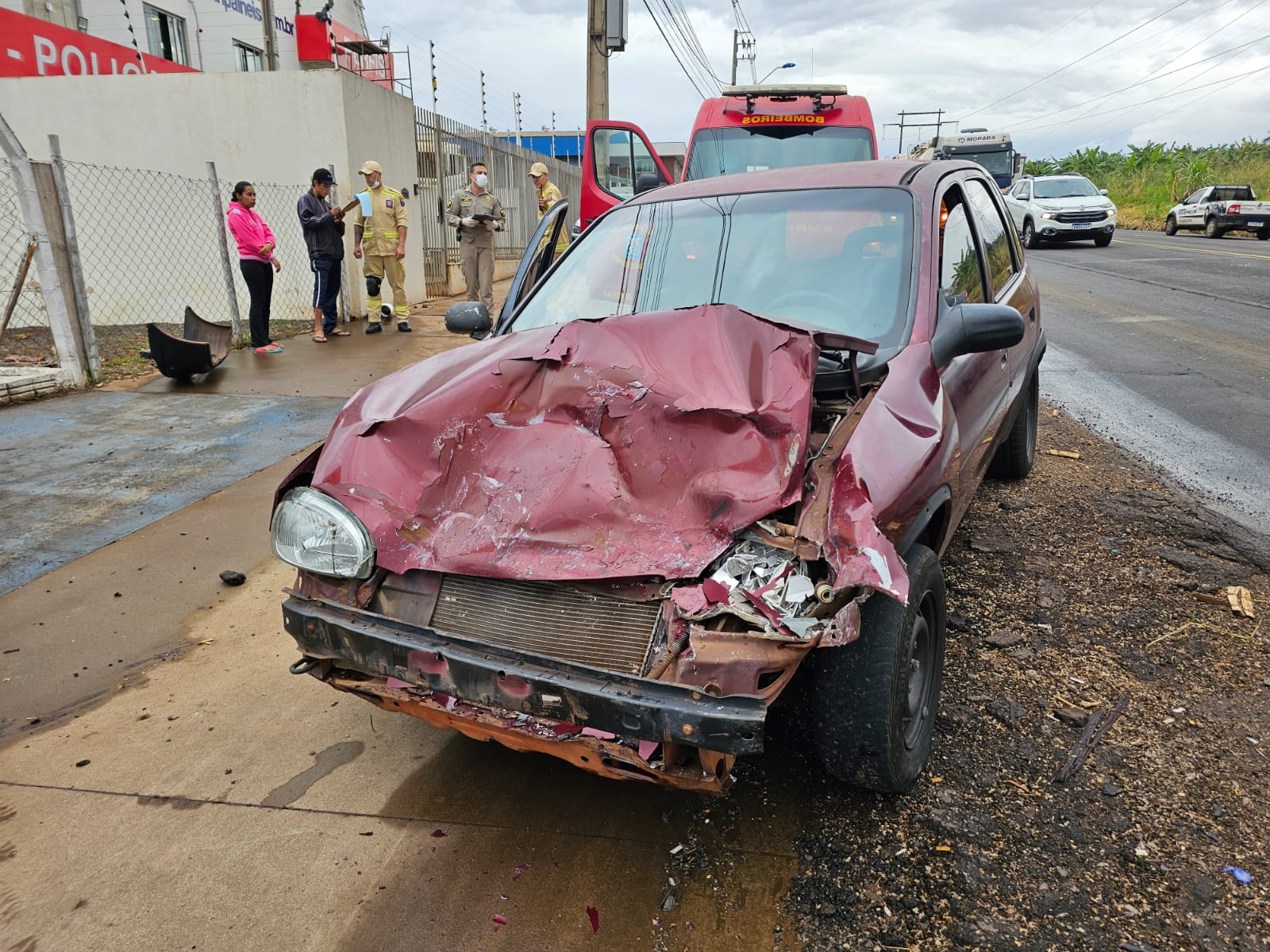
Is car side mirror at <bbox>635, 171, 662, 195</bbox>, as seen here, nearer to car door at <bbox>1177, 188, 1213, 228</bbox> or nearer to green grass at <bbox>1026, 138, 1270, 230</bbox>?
car door at <bbox>1177, 188, 1213, 228</bbox>

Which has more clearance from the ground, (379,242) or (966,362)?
(379,242)

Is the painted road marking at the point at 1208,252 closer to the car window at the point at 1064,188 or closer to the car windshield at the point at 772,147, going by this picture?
the car window at the point at 1064,188

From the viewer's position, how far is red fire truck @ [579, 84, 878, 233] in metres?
8.69

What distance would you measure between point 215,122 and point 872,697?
11.7 m

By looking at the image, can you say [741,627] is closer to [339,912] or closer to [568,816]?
[568,816]

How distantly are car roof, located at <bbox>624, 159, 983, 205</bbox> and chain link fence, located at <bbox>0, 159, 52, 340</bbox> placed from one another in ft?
32.0

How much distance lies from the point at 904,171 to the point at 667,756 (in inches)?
102

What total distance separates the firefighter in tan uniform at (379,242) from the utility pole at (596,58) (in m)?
4.30

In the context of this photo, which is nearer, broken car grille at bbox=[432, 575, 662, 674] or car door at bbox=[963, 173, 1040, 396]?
broken car grille at bbox=[432, 575, 662, 674]

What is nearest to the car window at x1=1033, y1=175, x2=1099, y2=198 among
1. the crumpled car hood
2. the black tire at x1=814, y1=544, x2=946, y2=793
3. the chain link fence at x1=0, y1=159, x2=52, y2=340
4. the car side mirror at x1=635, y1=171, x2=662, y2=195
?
the car side mirror at x1=635, y1=171, x2=662, y2=195

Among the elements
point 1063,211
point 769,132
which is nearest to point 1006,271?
point 769,132

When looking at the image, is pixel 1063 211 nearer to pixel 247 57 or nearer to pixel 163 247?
Result: pixel 163 247

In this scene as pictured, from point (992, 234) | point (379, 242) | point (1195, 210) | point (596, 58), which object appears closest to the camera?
point (992, 234)

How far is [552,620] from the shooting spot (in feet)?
6.73
